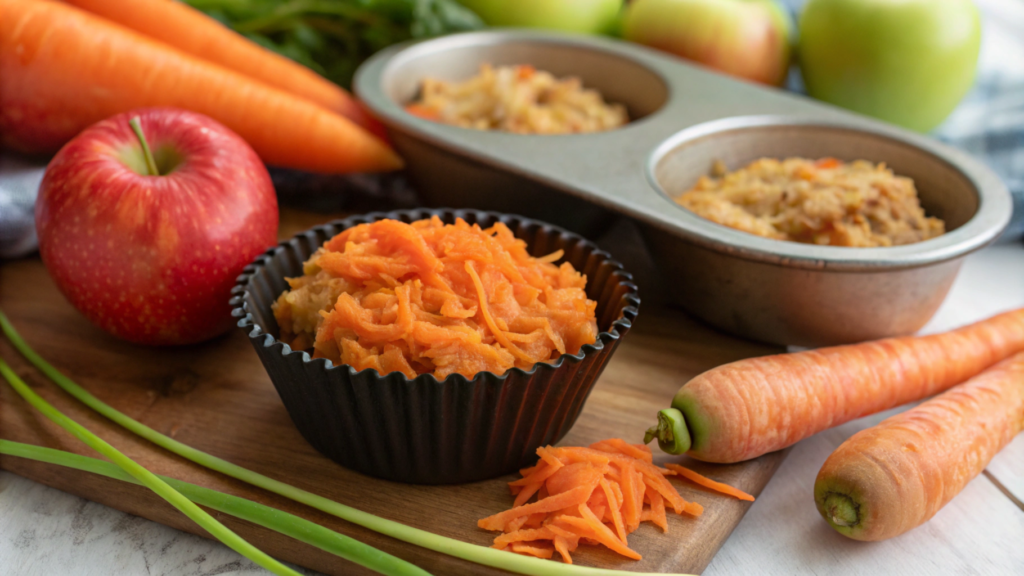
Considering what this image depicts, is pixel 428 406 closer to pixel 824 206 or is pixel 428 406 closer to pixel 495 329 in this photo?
pixel 495 329

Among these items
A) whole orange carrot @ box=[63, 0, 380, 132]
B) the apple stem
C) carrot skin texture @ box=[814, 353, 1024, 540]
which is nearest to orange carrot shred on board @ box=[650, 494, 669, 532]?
carrot skin texture @ box=[814, 353, 1024, 540]

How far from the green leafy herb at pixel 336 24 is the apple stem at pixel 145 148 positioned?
4.77 ft

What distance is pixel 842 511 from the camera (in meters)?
1.67

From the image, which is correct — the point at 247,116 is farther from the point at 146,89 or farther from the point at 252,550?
the point at 252,550

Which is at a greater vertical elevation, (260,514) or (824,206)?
(824,206)

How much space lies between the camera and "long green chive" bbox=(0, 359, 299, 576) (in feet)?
4.78

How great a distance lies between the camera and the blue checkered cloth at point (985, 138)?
2.47 m

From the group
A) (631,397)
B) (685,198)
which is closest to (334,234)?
(631,397)

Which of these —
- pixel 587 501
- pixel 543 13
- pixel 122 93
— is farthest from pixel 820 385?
pixel 122 93

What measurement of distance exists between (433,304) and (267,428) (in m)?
0.57

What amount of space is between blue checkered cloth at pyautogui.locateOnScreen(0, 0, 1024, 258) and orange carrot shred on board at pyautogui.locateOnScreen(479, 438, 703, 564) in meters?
1.80

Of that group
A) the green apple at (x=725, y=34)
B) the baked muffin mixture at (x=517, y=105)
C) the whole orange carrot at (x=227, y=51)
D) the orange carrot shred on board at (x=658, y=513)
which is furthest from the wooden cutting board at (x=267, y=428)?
the green apple at (x=725, y=34)

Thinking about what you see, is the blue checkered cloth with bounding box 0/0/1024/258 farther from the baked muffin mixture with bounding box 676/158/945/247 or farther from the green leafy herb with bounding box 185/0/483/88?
the green leafy herb with bounding box 185/0/483/88

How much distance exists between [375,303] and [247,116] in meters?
1.47
